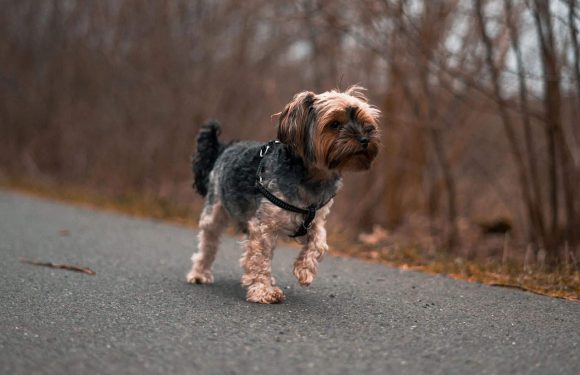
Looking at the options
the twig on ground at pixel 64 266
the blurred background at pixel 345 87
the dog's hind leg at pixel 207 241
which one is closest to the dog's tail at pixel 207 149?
the dog's hind leg at pixel 207 241

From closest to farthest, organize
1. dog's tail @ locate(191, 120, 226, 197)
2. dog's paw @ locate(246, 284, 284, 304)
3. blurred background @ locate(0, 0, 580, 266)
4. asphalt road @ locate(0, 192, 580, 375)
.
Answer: asphalt road @ locate(0, 192, 580, 375)
dog's paw @ locate(246, 284, 284, 304)
dog's tail @ locate(191, 120, 226, 197)
blurred background @ locate(0, 0, 580, 266)

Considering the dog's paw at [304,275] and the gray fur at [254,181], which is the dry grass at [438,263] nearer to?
the dog's paw at [304,275]

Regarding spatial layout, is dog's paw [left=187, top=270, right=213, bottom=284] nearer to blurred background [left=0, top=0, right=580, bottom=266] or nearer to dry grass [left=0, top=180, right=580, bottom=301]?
dry grass [left=0, top=180, right=580, bottom=301]

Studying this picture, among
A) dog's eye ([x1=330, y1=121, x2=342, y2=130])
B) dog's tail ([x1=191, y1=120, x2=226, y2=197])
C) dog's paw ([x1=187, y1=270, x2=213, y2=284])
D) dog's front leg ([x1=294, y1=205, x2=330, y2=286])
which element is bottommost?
dog's paw ([x1=187, y1=270, x2=213, y2=284])

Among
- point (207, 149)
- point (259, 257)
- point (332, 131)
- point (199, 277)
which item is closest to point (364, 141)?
point (332, 131)

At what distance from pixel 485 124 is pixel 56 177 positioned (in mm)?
11826

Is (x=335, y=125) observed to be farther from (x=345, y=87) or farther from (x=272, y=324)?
(x=345, y=87)

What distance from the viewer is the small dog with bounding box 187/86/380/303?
5320mm

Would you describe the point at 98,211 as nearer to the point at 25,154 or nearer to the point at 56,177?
A: the point at 56,177

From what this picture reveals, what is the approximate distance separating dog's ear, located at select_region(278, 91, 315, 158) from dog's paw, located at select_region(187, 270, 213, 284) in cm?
174

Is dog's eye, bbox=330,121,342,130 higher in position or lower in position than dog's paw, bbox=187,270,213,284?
higher

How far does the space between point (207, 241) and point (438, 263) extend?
269 centimetres

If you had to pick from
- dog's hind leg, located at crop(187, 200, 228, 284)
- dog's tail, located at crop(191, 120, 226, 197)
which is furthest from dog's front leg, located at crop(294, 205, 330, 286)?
dog's tail, located at crop(191, 120, 226, 197)

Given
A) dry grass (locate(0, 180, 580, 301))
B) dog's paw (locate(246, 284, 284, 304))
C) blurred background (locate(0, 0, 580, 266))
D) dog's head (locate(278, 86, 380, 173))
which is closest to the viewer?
dog's head (locate(278, 86, 380, 173))
